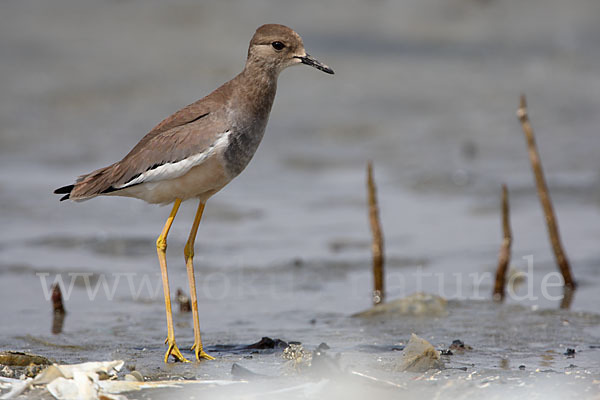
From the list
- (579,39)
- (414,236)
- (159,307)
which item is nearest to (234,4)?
(579,39)

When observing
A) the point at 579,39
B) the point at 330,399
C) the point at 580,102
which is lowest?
the point at 330,399

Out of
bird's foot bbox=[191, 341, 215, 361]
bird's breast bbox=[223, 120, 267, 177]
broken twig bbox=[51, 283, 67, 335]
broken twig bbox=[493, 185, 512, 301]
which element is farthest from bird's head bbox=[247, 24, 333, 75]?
broken twig bbox=[51, 283, 67, 335]

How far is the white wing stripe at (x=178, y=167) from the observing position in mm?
6297

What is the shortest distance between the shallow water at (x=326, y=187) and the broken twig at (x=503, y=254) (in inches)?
13.8

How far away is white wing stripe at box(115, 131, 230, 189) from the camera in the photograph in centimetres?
630

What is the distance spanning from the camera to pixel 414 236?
11.1m

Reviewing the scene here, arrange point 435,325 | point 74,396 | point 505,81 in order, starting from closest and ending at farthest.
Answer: point 74,396, point 435,325, point 505,81

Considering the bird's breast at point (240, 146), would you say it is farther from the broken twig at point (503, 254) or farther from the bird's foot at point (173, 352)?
the broken twig at point (503, 254)

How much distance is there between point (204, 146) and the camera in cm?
632

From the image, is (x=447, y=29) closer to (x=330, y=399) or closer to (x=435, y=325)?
(x=435, y=325)

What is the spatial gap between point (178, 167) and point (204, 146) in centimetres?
24

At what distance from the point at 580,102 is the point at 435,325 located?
11204 millimetres

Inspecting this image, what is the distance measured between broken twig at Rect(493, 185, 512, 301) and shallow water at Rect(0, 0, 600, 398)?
0.35 meters

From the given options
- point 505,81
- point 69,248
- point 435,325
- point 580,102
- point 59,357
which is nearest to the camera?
point 59,357
